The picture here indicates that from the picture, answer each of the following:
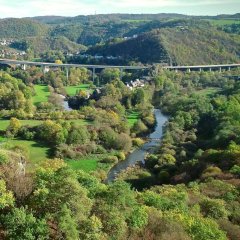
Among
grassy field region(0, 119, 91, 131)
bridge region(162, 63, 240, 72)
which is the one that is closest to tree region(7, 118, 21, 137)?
grassy field region(0, 119, 91, 131)

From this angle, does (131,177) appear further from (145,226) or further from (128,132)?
(145,226)

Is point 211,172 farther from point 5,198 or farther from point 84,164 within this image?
point 5,198

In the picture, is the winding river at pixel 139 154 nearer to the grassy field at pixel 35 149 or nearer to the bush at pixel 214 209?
the grassy field at pixel 35 149

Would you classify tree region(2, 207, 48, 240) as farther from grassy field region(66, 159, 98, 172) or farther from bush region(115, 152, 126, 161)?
Answer: bush region(115, 152, 126, 161)

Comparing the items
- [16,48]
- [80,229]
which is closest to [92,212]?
[80,229]

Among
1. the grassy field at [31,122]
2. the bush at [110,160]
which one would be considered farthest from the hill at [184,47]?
the bush at [110,160]

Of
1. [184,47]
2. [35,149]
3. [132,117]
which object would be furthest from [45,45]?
[35,149]
